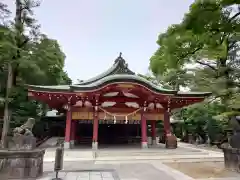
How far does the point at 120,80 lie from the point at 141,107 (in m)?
2.67

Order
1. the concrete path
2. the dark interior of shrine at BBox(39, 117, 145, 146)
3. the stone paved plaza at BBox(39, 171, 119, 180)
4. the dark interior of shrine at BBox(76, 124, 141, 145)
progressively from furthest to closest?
the dark interior of shrine at BBox(76, 124, 141, 145) < the dark interior of shrine at BBox(39, 117, 145, 146) < the concrete path < the stone paved plaza at BBox(39, 171, 119, 180)

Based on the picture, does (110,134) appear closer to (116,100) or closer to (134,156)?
(116,100)

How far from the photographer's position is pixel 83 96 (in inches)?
451

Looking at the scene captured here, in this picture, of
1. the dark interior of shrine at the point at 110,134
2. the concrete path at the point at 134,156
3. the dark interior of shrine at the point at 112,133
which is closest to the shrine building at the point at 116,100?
the concrete path at the point at 134,156

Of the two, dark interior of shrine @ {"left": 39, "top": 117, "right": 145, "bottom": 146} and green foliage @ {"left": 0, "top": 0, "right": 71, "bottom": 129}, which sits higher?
green foliage @ {"left": 0, "top": 0, "right": 71, "bottom": 129}

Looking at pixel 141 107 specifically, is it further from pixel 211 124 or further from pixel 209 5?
pixel 209 5

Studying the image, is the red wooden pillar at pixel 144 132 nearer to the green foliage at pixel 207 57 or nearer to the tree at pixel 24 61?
the green foliage at pixel 207 57

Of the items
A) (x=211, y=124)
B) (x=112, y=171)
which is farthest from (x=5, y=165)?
(x=211, y=124)

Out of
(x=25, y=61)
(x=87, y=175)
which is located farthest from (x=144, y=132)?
(x=25, y=61)

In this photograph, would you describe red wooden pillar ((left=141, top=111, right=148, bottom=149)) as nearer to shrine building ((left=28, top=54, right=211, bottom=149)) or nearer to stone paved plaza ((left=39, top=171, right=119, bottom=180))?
shrine building ((left=28, top=54, right=211, bottom=149))

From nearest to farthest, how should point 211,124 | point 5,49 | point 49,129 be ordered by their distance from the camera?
Result: point 5,49
point 211,124
point 49,129

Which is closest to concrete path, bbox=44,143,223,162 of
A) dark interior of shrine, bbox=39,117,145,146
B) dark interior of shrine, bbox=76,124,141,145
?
dark interior of shrine, bbox=39,117,145,146

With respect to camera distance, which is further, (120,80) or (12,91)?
(12,91)

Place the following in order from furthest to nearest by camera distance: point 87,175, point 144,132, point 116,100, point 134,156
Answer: point 116,100 → point 144,132 → point 134,156 → point 87,175
